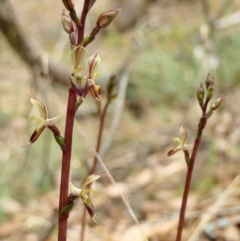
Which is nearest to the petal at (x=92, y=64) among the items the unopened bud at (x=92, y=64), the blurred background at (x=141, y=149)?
the unopened bud at (x=92, y=64)

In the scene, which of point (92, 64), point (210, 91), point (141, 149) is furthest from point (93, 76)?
point (141, 149)

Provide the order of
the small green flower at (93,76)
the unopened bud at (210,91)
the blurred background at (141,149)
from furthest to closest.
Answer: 1. the blurred background at (141,149)
2. the unopened bud at (210,91)
3. the small green flower at (93,76)

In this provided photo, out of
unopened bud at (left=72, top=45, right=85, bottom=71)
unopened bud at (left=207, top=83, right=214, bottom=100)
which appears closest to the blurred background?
unopened bud at (left=207, top=83, right=214, bottom=100)

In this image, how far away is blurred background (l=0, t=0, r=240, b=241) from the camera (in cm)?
174

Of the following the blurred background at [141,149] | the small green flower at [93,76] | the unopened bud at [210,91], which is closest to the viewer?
the small green flower at [93,76]

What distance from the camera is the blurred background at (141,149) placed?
1736mm

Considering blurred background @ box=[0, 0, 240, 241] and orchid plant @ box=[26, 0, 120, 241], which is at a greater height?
Answer: blurred background @ box=[0, 0, 240, 241]

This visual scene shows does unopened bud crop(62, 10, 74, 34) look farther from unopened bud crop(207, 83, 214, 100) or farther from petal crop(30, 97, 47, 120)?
unopened bud crop(207, 83, 214, 100)

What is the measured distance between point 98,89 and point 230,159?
149cm

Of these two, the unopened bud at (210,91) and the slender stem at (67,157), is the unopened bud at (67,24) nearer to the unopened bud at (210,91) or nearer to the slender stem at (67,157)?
the slender stem at (67,157)

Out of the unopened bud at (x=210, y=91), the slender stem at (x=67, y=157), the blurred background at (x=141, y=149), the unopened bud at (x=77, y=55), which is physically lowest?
the slender stem at (x=67, y=157)

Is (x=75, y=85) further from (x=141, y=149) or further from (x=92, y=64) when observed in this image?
(x=141, y=149)

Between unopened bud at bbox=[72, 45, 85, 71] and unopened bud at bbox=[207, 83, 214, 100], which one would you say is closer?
unopened bud at bbox=[72, 45, 85, 71]

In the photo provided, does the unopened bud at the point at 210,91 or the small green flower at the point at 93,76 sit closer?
the small green flower at the point at 93,76
